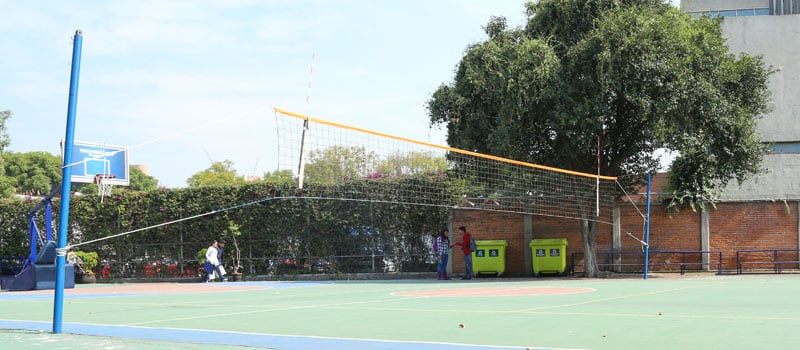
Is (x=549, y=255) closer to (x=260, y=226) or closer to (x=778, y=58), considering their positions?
(x=260, y=226)

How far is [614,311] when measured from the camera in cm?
1083

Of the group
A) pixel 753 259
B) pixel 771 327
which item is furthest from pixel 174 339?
pixel 753 259

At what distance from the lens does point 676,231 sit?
2438 centimetres

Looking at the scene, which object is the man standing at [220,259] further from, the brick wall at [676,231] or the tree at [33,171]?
the tree at [33,171]

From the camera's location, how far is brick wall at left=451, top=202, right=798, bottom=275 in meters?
24.0

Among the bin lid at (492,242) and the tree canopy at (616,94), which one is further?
the bin lid at (492,242)

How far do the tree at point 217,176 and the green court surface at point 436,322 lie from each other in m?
56.8

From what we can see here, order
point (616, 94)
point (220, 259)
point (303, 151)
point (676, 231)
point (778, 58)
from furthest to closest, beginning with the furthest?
point (778, 58), point (220, 259), point (676, 231), point (616, 94), point (303, 151)

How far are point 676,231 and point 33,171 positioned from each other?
7423cm

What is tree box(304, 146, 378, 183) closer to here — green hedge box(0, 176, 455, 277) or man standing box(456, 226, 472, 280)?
green hedge box(0, 176, 455, 277)

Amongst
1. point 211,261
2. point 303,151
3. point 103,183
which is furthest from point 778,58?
point 103,183

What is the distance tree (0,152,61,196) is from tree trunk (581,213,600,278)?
227 feet

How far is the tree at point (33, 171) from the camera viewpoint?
82250 millimetres

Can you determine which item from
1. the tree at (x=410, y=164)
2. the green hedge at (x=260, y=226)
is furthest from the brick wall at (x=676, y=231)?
the tree at (x=410, y=164)
